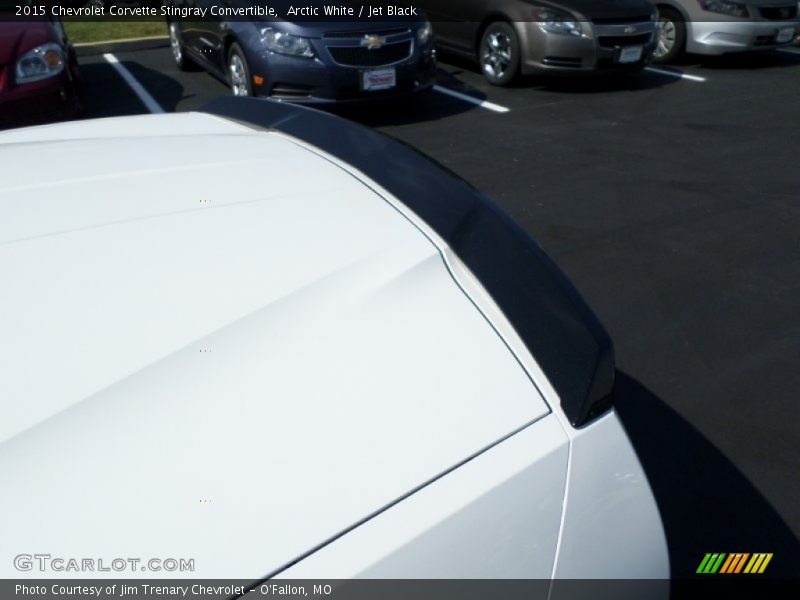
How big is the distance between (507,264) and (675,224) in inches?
160

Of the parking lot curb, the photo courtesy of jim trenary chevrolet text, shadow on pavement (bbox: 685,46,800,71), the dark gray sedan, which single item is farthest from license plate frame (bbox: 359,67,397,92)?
shadow on pavement (bbox: 685,46,800,71)

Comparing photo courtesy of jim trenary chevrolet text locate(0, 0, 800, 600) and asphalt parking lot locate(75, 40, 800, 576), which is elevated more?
photo courtesy of jim trenary chevrolet text locate(0, 0, 800, 600)

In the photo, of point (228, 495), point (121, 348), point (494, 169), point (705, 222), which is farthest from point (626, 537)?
point (494, 169)

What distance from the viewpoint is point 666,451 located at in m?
3.30

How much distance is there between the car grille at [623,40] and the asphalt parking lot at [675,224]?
0.51 meters

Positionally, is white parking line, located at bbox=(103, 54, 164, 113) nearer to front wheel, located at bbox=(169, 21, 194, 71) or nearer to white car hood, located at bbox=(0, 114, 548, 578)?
front wheel, located at bbox=(169, 21, 194, 71)

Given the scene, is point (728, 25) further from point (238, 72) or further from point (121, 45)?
point (121, 45)

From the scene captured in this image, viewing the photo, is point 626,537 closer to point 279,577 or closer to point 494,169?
point 279,577

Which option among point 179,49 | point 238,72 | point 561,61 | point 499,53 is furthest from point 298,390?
point 179,49

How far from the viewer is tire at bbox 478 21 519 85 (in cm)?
909

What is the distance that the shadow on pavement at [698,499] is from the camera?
286cm

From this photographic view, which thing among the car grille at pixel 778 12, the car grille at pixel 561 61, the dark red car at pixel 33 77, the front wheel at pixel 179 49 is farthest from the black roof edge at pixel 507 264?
the car grille at pixel 778 12

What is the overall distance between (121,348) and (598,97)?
8.34 m

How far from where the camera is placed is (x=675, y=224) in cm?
547
